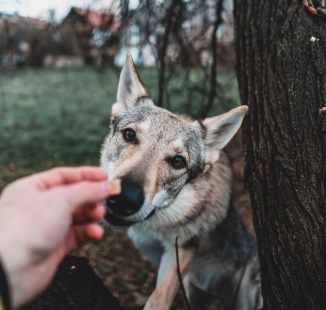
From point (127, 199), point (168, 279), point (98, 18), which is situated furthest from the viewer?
point (98, 18)

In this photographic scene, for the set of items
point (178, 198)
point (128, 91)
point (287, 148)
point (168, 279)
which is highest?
point (128, 91)

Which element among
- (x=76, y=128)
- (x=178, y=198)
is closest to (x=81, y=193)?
(x=178, y=198)

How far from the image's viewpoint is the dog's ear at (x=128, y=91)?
380 cm

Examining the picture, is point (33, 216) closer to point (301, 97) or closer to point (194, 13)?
point (301, 97)

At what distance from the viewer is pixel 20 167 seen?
281 inches

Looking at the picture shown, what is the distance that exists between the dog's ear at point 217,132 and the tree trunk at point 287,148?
138 mm

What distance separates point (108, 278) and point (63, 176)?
11.6 feet

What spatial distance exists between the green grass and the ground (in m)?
1.94

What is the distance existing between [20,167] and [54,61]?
52.7 feet

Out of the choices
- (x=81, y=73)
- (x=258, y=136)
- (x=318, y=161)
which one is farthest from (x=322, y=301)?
(x=81, y=73)

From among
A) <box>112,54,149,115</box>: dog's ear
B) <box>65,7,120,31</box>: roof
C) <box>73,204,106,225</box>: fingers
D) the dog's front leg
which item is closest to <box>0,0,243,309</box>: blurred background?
<box>65,7,120,31</box>: roof

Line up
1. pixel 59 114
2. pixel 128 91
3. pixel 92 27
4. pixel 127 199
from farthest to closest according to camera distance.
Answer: pixel 59 114 → pixel 92 27 → pixel 128 91 → pixel 127 199

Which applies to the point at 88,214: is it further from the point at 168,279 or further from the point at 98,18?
the point at 98,18

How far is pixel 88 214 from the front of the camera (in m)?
1.93
